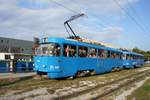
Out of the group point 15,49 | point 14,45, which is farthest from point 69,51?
point 15,49

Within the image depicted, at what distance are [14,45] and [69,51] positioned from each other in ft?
152

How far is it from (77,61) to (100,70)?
6.93m

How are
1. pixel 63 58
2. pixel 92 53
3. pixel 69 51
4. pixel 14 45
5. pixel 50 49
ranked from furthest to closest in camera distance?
pixel 14 45 < pixel 92 53 < pixel 69 51 < pixel 63 58 < pixel 50 49

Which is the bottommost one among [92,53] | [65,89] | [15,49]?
[65,89]

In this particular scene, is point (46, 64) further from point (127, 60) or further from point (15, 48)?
point (15, 48)

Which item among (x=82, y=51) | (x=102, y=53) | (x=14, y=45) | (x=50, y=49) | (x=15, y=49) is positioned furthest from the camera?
(x=15, y=49)

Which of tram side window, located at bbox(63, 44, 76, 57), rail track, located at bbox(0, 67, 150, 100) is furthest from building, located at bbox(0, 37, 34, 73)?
rail track, located at bbox(0, 67, 150, 100)

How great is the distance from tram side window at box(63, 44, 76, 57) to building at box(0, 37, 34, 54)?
42215 mm

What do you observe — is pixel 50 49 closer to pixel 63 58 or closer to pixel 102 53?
pixel 63 58

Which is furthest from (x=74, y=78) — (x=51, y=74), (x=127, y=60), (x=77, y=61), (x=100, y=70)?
(x=127, y=60)

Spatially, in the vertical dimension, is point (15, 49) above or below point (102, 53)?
above

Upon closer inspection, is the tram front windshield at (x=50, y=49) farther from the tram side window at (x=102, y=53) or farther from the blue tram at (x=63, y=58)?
the tram side window at (x=102, y=53)

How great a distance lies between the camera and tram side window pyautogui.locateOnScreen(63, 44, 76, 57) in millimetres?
18328

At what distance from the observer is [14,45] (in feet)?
208
